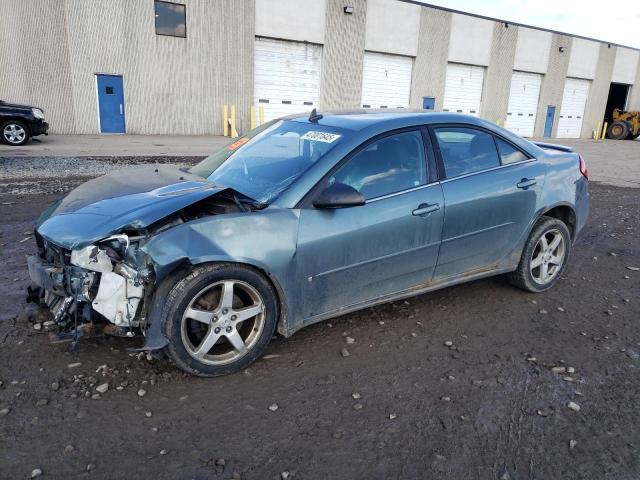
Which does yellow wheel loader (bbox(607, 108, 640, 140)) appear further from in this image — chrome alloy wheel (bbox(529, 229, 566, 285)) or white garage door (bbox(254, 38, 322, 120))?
chrome alloy wheel (bbox(529, 229, 566, 285))

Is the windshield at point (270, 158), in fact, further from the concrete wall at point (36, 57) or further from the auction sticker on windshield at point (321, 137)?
the concrete wall at point (36, 57)

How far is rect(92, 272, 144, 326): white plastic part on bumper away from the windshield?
969mm

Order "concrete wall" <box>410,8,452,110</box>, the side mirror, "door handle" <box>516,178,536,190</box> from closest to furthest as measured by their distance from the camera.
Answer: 1. the side mirror
2. "door handle" <box>516,178,536,190</box>
3. "concrete wall" <box>410,8,452,110</box>

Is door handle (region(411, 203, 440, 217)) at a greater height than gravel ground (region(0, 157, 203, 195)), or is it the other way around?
door handle (region(411, 203, 440, 217))

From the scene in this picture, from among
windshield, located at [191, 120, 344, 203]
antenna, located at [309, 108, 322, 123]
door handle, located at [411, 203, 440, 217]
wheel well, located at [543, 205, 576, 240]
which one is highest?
antenna, located at [309, 108, 322, 123]

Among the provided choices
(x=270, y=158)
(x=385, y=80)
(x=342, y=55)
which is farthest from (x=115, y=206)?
(x=385, y=80)

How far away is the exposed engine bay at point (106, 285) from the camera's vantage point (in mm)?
2854

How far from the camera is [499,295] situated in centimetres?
452

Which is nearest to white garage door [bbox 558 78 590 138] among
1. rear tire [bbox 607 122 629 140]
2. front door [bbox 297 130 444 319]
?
rear tire [bbox 607 122 629 140]

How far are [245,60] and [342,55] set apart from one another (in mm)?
5085

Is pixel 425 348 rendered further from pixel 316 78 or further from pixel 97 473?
pixel 316 78

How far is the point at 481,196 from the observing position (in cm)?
385

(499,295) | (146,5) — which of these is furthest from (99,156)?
(499,295)

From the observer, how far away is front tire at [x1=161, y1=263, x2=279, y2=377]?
9.34 feet
